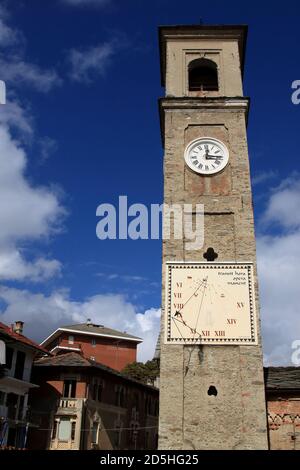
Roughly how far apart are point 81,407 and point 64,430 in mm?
1688

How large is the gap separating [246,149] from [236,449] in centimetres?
1146

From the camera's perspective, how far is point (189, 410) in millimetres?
15539

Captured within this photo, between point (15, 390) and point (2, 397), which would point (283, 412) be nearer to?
point (2, 397)

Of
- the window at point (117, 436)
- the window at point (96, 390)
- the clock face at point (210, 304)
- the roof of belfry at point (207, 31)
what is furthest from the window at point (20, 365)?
the roof of belfry at point (207, 31)

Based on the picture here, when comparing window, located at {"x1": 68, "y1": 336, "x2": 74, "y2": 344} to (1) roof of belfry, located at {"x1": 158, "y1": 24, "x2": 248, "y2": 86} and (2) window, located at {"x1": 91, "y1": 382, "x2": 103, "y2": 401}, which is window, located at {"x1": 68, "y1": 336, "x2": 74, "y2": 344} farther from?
(1) roof of belfry, located at {"x1": 158, "y1": 24, "x2": 248, "y2": 86}

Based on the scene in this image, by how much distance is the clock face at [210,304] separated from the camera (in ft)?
53.8

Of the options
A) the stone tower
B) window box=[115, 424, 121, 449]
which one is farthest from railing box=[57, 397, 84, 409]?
the stone tower

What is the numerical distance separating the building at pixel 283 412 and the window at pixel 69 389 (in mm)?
18032

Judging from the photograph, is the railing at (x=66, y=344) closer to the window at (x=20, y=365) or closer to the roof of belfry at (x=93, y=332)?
the roof of belfry at (x=93, y=332)

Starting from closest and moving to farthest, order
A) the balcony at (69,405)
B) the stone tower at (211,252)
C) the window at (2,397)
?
the stone tower at (211,252) < the window at (2,397) < the balcony at (69,405)

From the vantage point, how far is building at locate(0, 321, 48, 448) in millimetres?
28453

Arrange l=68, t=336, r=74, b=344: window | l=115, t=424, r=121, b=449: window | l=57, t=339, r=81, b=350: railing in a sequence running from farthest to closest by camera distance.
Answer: l=68, t=336, r=74, b=344: window
l=57, t=339, r=81, b=350: railing
l=115, t=424, r=121, b=449: window

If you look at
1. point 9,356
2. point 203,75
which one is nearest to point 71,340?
point 9,356
